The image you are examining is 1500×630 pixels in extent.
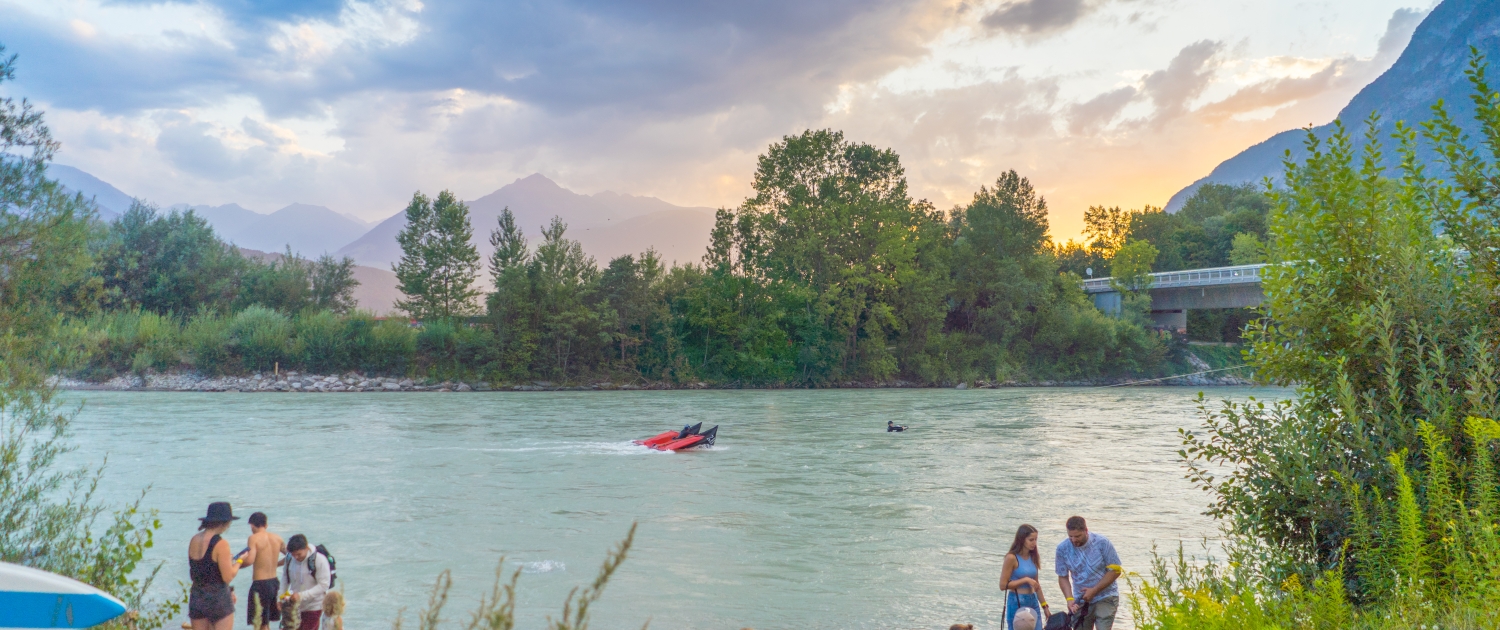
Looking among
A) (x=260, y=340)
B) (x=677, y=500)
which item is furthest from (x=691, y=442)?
(x=260, y=340)

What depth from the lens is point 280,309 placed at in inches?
2613

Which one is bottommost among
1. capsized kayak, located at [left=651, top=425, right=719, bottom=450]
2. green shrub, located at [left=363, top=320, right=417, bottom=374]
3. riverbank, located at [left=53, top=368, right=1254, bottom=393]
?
capsized kayak, located at [left=651, top=425, right=719, bottom=450]

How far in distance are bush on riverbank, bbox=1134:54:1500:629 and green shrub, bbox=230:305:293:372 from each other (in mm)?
62386

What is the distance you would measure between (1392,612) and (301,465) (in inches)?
943

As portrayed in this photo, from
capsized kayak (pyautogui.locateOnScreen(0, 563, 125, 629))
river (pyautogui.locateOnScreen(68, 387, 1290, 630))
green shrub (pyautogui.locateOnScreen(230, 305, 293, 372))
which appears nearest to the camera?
capsized kayak (pyautogui.locateOnScreen(0, 563, 125, 629))

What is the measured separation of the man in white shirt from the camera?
8.78 meters

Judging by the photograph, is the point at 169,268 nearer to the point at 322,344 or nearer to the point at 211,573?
the point at 322,344

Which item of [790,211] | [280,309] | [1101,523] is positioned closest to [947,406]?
[790,211]

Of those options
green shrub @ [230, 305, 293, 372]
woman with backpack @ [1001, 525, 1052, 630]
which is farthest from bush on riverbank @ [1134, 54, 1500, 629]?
green shrub @ [230, 305, 293, 372]

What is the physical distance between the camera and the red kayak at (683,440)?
27391 mm

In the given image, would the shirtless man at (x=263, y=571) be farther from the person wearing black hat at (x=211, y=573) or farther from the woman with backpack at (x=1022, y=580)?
the woman with backpack at (x=1022, y=580)

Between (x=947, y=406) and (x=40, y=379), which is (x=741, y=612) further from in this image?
(x=947, y=406)

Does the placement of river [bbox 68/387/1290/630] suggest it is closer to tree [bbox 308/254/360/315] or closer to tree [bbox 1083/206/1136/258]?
tree [bbox 308/254/360/315]

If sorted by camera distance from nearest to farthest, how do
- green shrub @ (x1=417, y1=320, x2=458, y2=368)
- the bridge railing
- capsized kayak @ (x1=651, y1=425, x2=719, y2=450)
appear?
1. capsized kayak @ (x1=651, y1=425, x2=719, y2=450)
2. the bridge railing
3. green shrub @ (x1=417, y1=320, x2=458, y2=368)
